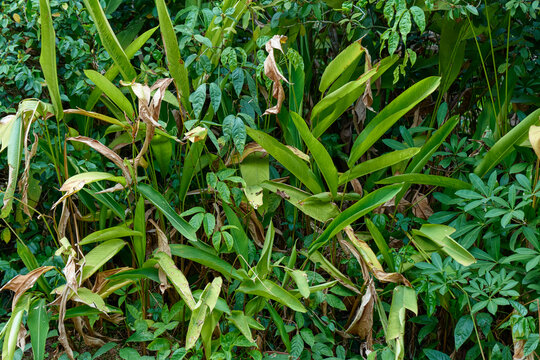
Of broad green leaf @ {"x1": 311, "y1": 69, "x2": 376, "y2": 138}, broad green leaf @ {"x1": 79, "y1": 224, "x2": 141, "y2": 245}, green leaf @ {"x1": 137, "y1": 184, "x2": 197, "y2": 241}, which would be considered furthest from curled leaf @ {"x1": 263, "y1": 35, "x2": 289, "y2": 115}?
broad green leaf @ {"x1": 79, "y1": 224, "x2": 141, "y2": 245}

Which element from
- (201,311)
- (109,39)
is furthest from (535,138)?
(109,39)

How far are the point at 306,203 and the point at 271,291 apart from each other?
0.28 metres

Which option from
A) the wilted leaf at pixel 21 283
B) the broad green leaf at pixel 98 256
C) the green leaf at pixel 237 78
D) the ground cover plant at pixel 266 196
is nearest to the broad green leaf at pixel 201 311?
the ground cover plant at pixel 266 196

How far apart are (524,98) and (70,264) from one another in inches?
55.3

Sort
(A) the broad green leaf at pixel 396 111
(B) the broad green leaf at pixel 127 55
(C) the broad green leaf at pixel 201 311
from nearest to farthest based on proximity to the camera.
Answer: (C) the broad green leaf at pixel 201 311
(A) the broad green leaf at pixel 396 111
(B) the broad green leaf at pixel 127 55

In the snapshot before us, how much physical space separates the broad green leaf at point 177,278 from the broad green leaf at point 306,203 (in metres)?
0.35

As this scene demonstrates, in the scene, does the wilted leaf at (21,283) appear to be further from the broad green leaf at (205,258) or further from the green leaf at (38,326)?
the broad green leaf at (205,258)

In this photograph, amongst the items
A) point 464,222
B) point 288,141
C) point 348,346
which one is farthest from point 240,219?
point 464,222

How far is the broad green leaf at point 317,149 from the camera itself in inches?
63.1

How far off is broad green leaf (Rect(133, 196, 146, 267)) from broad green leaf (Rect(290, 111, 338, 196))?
0.45 metres

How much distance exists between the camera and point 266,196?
1.79 meters

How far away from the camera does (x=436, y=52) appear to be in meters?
2.13

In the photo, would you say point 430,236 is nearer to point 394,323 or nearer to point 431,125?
point 394,323

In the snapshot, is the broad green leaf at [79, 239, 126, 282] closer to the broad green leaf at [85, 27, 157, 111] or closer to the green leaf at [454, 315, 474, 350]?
the broad green leaf at [85, 27, 157, 111]
